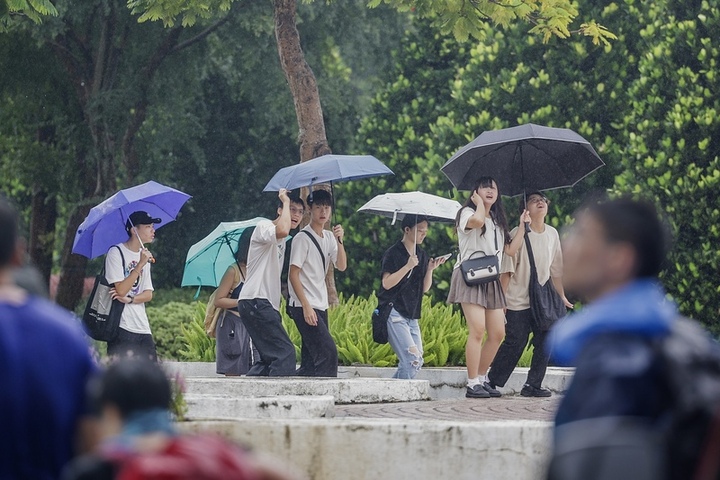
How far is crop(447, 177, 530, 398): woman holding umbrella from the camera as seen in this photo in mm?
11023

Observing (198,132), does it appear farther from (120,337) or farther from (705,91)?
(120,337)

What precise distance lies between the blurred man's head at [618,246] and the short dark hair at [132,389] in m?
1.10

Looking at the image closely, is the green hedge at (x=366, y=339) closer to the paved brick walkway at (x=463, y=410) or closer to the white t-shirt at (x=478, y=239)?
the paved brick walkway at (x=463, y=410)

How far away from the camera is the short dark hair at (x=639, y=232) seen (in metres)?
3.50

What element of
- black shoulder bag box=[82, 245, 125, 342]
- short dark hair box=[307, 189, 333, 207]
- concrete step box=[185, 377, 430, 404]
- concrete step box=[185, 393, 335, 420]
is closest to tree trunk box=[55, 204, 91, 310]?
short dark hair box=[307, 189, 333, 207]

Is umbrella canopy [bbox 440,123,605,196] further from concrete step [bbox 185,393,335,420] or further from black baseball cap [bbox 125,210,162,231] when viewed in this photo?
concrete step [bbox 185,393,335,420]

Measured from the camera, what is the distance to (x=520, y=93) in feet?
64.6

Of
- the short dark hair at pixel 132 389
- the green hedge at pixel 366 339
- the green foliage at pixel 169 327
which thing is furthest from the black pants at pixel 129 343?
the short dark hair at pixel 132 389

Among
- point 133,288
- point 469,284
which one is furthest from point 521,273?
point 133,288

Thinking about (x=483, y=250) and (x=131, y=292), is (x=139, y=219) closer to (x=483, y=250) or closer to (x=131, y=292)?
(x=131, y=292)

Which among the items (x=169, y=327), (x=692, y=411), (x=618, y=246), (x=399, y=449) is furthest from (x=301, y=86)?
(x=692, y=411)

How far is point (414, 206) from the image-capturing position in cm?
1238

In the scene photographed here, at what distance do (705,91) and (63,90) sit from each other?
1075 centimetres

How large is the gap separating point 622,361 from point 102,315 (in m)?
7.26
